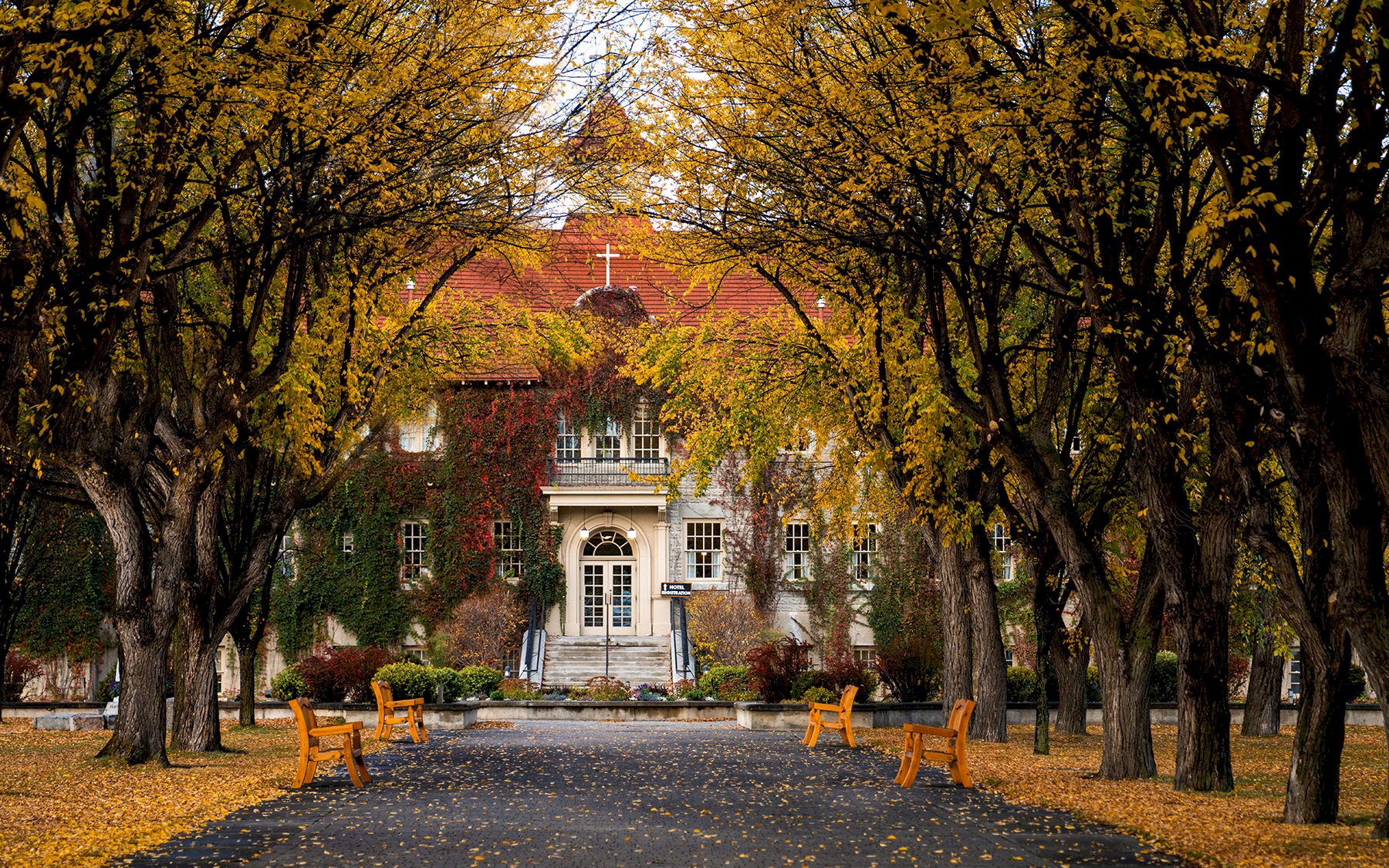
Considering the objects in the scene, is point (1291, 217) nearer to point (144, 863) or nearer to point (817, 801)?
point (817, 801)

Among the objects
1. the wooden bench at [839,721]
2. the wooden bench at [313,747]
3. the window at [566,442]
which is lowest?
the wooden bench at [839,721]

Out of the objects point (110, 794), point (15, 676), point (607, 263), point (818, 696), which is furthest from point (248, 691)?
point (607, 263)

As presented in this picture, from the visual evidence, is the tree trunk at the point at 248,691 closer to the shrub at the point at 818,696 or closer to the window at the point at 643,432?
the shrub at the point at 818,696

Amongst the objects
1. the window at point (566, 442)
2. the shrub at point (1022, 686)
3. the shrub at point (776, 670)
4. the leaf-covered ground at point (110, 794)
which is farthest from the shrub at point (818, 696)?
the window at point (566, 442)

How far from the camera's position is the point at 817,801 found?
40.2 ft

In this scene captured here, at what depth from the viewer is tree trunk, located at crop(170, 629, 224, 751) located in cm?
1688

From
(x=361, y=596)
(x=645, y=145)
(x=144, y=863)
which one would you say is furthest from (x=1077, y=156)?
(x=361, y=596)

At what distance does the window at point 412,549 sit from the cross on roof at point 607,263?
8.74m

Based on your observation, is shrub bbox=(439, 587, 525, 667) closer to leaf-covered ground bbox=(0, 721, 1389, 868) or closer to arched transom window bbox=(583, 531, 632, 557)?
arched transom window bbox=(583, 531, 632, 557)

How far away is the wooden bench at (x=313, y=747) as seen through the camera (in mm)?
13203

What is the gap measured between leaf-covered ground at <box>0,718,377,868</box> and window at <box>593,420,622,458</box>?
19297 mm

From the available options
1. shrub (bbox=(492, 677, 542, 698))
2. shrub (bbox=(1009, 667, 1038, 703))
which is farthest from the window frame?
shrub (bbox=(1009, 667, 1038, 703))

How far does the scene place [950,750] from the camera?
13797 millimetres

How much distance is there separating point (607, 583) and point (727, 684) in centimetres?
947
